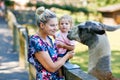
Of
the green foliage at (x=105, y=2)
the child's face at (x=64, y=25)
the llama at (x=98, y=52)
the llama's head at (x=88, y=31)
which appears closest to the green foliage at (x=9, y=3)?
the green foliage at (x=105, y=2)

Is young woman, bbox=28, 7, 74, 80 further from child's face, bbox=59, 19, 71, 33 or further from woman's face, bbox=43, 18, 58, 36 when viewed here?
child's face, bbox=59, 19, 71, 33

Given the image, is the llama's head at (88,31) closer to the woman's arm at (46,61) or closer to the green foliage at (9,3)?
the woman's arm at (46,61)

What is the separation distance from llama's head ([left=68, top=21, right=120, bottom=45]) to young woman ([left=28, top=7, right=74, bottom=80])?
1.54 ft

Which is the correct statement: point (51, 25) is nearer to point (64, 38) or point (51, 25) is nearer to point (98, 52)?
point (98, 52)

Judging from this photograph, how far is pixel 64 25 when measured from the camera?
462 cm

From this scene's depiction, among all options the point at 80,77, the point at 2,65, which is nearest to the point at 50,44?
the point at 80,77

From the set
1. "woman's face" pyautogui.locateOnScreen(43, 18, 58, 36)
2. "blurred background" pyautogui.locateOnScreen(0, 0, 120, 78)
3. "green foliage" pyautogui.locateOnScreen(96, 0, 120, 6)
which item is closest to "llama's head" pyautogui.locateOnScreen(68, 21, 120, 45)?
"woman's face" pyautogui.locateOnScreen(43, 18, 58, 36)

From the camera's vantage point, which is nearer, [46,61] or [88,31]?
[46,61]

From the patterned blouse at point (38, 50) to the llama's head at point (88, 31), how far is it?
0.48 meters

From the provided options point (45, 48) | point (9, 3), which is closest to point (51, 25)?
point (45, 48)

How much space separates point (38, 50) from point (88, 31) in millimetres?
725

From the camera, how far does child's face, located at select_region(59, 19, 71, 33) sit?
4.60 m

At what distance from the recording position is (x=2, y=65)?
37.8 feet

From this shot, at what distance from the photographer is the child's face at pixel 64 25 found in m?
4.60
